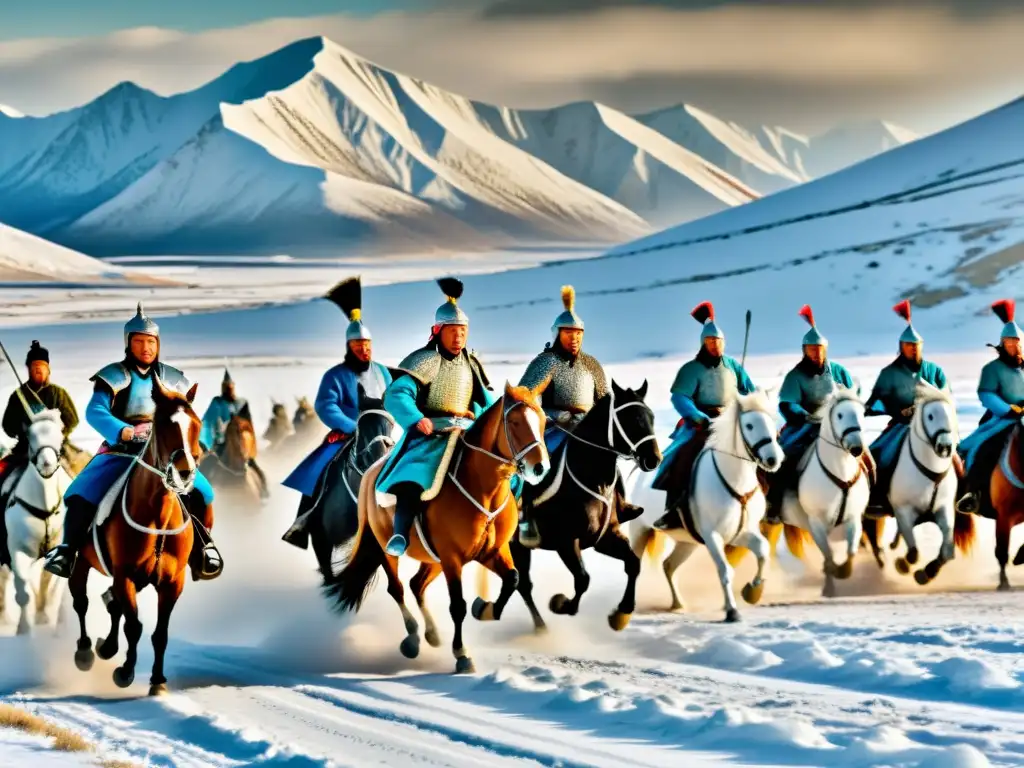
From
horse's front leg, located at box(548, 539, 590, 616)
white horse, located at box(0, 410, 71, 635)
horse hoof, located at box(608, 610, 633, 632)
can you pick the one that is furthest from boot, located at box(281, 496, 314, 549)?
horse hoof, located at box(608, 610, 633, 632)

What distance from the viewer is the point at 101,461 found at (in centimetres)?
1288

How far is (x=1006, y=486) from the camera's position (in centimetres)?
1805

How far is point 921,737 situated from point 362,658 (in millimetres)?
5062

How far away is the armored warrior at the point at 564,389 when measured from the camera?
49.9 feet

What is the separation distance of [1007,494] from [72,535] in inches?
367

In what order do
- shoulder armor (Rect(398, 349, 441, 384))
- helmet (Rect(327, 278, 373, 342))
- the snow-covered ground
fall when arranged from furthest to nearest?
helmet (Rect(327, 278, 373, 342)), shoulder armor (Rect(398, 349, 441, 384)), the snow-covered ground

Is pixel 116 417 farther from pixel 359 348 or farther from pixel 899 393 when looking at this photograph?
pixel 899 393

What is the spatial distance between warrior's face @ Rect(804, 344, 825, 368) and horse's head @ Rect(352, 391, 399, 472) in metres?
5.05

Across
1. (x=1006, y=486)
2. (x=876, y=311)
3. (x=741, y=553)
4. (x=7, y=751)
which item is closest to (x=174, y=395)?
(x=7, y=751)

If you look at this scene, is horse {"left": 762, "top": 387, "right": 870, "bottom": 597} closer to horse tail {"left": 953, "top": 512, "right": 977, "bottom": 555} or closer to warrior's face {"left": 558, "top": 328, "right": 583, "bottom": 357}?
horse tail {"left": 953, "top": 512, "right": 977, "bottom": 555}

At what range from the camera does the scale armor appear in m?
13.6

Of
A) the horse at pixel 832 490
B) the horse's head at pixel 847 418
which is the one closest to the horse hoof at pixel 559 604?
the horse's head at pixel 847 418

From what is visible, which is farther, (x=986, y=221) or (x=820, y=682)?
(x=986, y=221)

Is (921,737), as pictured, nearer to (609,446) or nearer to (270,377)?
(609,446)
